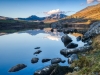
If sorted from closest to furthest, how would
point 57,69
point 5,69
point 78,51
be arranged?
1. point 57,69
2. point 5,69
3. point 78,51

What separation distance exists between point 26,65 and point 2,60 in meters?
7.12

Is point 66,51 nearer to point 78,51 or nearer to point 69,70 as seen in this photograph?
point 78,51

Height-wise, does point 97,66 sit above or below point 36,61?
above

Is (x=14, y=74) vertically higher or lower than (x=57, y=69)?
lower

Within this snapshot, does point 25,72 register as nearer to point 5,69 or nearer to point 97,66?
point 5,69

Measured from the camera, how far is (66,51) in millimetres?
38125

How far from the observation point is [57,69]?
2175cm

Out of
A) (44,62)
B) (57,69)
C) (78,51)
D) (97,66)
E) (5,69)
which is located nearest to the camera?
(97,66)

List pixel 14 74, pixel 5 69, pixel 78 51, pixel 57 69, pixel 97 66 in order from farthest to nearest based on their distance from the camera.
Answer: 1. pixel 78 51
2. pixel 5 69
3. pixel 14 74
4. pixel 57 69
5. pixel 97 66

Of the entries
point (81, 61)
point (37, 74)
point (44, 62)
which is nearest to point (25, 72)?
point (37, 74)

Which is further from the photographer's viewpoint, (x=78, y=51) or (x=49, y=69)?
(x=78, y=51)

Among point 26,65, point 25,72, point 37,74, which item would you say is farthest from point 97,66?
point 26,65

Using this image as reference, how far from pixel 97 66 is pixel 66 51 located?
2085cm

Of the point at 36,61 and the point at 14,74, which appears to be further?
the point at 36,61
